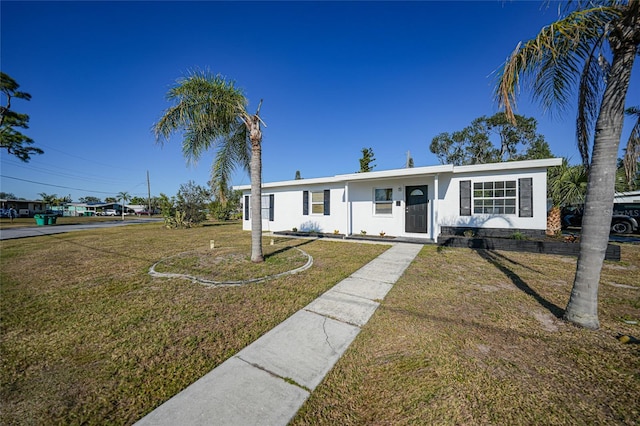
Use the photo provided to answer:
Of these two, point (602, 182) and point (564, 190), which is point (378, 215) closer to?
point (564, 190)

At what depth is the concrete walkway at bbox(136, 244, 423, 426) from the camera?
1.66 metres

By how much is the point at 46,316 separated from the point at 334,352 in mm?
3997

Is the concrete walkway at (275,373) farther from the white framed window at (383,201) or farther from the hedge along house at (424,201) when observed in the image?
the white framed window at (383,201)

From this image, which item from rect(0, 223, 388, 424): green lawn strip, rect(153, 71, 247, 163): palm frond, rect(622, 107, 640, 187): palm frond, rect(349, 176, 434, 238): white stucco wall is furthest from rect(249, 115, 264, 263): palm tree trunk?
rect(622, 107, 640, 187): palm frond

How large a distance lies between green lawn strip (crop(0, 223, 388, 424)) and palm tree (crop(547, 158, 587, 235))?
811 centimetres

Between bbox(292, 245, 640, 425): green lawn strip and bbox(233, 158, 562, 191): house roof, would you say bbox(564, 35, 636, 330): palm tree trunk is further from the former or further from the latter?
bbox(233, 158, 562, 191): house roof

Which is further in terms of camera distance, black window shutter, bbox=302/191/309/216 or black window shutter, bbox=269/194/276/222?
black window shutter, bbox=269/194/276/222

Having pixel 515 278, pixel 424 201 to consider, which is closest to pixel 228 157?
pixel 424 201

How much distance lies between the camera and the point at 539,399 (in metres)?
1.81

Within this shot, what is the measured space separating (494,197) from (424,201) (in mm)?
2293

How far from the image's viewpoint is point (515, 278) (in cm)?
470

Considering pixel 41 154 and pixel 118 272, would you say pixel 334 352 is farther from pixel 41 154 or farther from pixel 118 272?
pixel 41 154

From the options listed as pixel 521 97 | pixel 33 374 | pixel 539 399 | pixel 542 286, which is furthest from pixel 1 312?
pixel 542 286

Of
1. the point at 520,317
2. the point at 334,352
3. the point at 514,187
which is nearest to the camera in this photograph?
the point at 334,352
